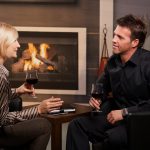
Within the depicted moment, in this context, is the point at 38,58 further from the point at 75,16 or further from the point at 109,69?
the point at 109,69

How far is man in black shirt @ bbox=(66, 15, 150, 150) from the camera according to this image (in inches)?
95.7

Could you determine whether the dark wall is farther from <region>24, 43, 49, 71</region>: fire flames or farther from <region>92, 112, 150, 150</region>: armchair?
<region>92, 112, 150, 150</region>: armchair

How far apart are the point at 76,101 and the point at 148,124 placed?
1844 millimetres

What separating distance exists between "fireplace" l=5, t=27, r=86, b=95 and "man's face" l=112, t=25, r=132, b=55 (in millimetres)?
1145

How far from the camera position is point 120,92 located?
259 centimetres

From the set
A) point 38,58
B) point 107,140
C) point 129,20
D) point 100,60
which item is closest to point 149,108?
point 107,140

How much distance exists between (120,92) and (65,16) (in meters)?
1.42

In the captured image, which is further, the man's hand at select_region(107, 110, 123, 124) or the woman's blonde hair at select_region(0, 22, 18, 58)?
the man's hand at select_region(107, 110, 123, 124)

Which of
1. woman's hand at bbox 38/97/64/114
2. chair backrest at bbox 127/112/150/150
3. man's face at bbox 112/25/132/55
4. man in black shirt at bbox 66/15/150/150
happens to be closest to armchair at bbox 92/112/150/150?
chair backrest at bbox 127/112/150/150

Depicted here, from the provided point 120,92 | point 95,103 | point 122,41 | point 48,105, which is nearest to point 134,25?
point 122,41

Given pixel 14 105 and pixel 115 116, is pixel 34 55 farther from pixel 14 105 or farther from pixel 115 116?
pixel 115 116

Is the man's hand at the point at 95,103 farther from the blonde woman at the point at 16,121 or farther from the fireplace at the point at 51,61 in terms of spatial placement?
the fireplace at the point at 51,61

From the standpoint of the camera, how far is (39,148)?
7.48 feet

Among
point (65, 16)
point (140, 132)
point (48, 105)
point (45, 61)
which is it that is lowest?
point (140, 132)
